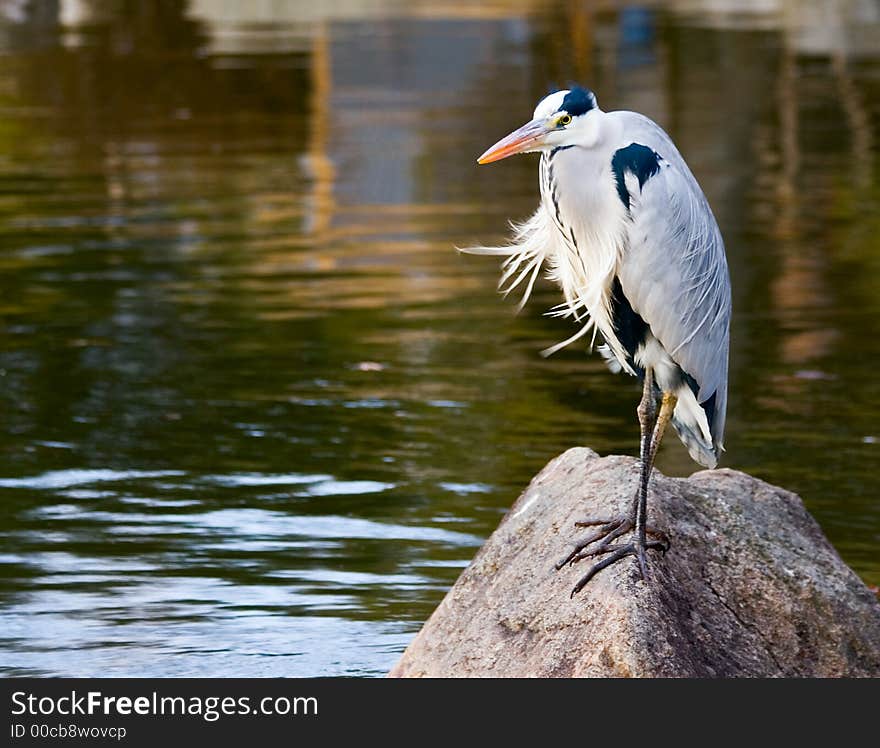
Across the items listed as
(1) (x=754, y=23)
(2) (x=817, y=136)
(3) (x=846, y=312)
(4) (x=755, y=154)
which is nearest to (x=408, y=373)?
(3) (x=846, y=312)

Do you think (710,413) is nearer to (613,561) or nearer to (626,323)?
(626,323)

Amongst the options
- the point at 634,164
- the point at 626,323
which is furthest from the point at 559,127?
the point at 626,323

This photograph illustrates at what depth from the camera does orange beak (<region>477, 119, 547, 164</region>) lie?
6.46 m

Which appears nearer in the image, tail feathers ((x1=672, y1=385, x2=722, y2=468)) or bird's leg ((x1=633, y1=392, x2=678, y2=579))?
bird's leg ((x1=633, y1=392, x2=678, y2=579))

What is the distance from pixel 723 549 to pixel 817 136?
16494 mm

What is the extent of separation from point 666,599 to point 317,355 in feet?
20.9

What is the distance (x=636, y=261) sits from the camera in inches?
266

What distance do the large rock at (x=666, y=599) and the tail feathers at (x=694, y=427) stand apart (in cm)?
14

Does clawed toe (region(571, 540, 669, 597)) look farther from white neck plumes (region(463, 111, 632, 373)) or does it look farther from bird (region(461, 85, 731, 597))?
white neck plumes (region(463, 111, 632, 373))

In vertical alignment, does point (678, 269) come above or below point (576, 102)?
below

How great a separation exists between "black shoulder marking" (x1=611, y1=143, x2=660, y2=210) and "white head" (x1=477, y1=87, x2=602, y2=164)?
0.36 ft

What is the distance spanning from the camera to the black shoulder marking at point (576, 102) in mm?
6477

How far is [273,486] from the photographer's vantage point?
9820 mm

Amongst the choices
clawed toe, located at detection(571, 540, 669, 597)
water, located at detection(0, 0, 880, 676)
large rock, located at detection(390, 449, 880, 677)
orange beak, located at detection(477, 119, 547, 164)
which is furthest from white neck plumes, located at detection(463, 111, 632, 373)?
water, located at detection(0, 0, 880, 676)
